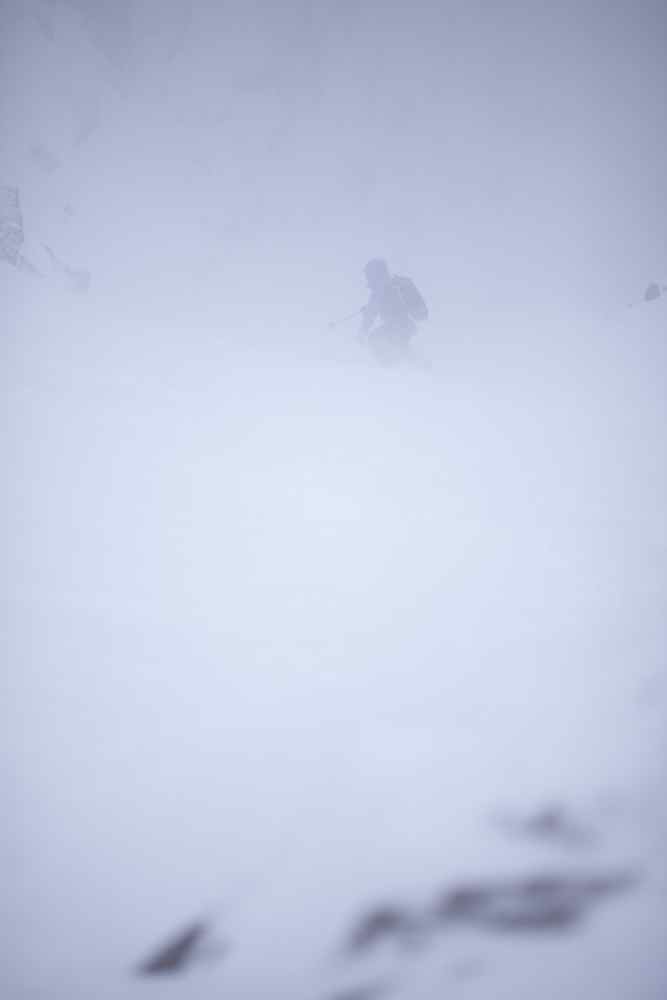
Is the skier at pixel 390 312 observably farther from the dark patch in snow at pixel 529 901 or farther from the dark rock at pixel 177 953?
the dark rock at pixel 177 953

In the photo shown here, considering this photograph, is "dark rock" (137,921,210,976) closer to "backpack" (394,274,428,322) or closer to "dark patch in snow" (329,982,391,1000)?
"dark patch in snow" (329,982,391,1000)

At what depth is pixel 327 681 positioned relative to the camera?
752cm

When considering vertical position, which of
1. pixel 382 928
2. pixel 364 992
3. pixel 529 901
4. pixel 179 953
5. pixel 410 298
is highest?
pixel 410 298

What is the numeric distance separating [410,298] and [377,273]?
223cm

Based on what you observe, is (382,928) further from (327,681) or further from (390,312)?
(390,312)

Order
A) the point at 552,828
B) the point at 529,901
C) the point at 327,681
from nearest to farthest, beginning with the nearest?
the point at 529,901
the point at 552,828
the point at 327,681

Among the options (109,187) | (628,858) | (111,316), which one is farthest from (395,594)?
(109,187)

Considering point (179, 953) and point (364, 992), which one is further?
point (179, 953)

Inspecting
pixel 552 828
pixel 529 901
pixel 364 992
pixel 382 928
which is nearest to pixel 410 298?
pixel 552 828

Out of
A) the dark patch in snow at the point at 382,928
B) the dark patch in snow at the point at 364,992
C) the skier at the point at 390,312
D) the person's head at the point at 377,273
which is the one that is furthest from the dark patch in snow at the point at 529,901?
the person's head at the point at 377,273

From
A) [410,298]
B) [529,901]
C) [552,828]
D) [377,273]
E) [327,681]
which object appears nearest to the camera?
[529,901]

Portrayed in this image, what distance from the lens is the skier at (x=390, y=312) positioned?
23.9 m

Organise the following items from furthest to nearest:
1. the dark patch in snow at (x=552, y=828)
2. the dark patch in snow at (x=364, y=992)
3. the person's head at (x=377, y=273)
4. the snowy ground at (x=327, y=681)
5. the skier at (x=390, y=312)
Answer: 1. the person's head at (x=377, y=273)
2. the skier at (x=390, y=312)
3. the dark patch in snow at (x=552, y=828)
4. the snowy ground at (x=327, y=681)
5. the dark patch in snow at (x=364, y=992)

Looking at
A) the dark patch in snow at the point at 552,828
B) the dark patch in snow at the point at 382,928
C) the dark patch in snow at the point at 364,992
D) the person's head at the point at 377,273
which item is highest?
the person's head at the point at 377,273
